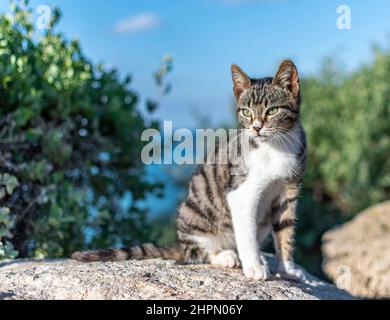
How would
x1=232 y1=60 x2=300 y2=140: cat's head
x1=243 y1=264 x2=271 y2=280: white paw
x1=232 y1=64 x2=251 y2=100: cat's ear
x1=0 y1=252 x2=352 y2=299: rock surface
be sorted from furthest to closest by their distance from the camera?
1. x1=232 y1=64 x2=251 y2=100: cat's ear
2. x1=232 y1=60 x2=300 y2=140: cat's head
3. x1=243 y1=264 x2=271 y2=280: white paw
4. x1=0 y1=252 x2=352 y2=299: rock surface

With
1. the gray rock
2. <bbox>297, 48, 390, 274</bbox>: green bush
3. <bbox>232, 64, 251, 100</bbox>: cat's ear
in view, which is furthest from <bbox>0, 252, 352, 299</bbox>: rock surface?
<bbox>297, 48, 390, 274</bbox>: green bush

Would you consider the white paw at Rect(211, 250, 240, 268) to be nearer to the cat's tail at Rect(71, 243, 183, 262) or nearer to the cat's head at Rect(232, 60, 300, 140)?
the cat's tail at Rect(71, 243, 183, 262)

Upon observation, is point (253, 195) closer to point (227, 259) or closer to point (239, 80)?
point (227, 259)

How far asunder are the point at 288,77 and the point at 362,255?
239cm

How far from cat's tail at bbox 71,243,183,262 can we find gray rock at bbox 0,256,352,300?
0.76 feet

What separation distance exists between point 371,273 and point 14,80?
3.51m

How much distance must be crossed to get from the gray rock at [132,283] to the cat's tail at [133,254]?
0.76 feet

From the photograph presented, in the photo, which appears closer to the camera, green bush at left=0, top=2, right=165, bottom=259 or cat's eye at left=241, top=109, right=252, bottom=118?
cat's eye at left=241, top=109, right=252, bottom=118

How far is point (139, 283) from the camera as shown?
9.89 feet

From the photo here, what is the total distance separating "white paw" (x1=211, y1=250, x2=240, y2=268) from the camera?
383 centimetres

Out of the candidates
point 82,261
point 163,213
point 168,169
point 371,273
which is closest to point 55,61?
point 82,261

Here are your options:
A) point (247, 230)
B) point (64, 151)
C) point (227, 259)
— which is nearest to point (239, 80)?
point (247, 230)

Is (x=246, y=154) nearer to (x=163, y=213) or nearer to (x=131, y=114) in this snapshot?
(x=131, y=114)

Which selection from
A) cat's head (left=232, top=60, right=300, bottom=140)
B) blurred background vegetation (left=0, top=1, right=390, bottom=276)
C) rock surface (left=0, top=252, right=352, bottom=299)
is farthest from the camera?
blurred background vegetation (left=0, top=1, right=390, bottom=276)
